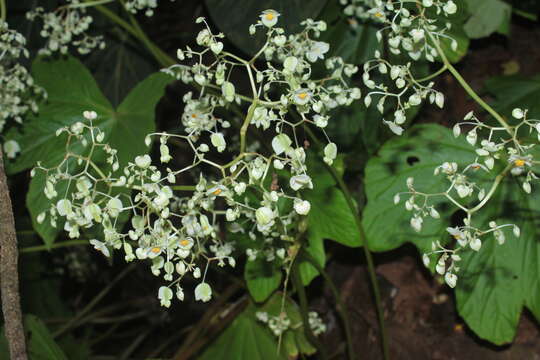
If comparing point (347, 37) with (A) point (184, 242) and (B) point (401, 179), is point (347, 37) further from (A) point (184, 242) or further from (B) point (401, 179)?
(A) point (184, 242)

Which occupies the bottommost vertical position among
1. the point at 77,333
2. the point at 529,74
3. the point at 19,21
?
the point at 77,333

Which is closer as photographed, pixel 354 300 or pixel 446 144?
pixel 446 144

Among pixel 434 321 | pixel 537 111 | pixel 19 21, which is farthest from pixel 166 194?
pixel 19 21

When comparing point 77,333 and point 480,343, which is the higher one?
point 480,343

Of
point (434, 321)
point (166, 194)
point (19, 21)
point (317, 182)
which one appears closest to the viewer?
point (166, 194)

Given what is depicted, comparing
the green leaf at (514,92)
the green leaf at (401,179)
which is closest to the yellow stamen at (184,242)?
the green leaf at (401,179)

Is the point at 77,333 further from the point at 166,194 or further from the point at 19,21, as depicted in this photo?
the point at 166,194

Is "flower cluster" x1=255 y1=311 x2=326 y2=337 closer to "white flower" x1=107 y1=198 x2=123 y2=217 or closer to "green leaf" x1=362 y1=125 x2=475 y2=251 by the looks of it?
"green leaf" x1=362 y1=125 x2=475 y2=251

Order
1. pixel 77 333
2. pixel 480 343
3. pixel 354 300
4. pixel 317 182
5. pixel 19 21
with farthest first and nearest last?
pixel 77 333 → pixel 19 21 → pixel 354 300 → pixel 480 343 → pixel 317 182
